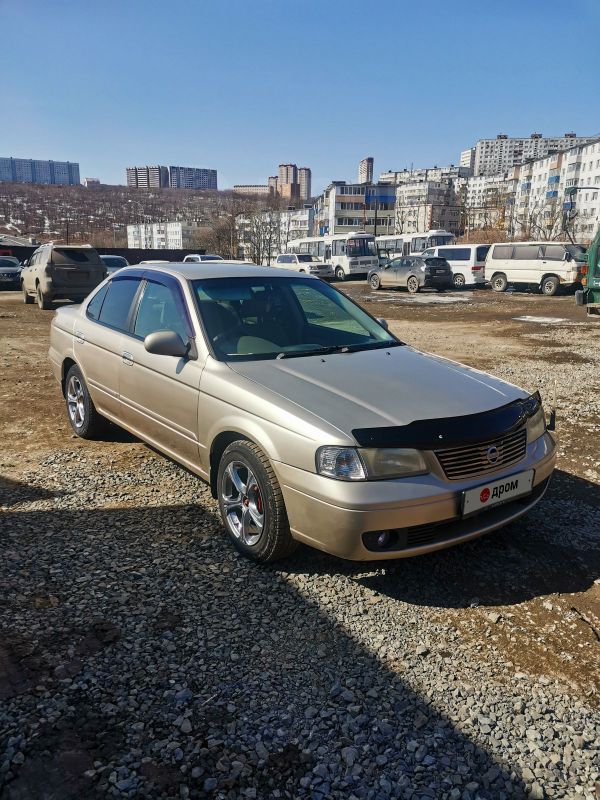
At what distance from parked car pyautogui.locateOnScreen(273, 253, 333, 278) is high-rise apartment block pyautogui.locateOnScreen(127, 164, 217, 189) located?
166179 mm

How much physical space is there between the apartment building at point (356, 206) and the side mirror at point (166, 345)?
326 feet

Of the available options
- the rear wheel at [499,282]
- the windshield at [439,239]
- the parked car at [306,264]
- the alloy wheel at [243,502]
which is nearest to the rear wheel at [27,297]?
the parked car at [306,264]

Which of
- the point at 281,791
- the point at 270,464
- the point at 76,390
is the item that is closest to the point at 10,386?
the point at 76,390

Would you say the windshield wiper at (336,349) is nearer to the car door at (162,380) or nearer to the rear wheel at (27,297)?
the car door at (162,380)

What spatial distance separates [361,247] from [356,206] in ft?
243

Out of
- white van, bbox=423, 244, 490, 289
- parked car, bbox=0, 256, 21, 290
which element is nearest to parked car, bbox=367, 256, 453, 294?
white van, bbox=423, 244, 490, 289

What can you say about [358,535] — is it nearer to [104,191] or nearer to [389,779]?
[389,779]

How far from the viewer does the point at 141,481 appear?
463cm

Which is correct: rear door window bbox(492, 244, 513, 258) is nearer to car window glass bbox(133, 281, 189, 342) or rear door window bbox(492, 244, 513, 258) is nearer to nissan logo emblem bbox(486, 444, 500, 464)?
car window glass bbox(133, 281, 189, 342)

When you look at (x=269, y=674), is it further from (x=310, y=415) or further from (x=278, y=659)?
(x=310, y=415)

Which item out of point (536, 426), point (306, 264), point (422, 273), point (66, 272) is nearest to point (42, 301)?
point (66, 272)

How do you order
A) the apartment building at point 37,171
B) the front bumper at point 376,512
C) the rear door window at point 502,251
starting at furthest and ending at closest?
1. the apartment building at point 37,171
2. the rear door window at point 502,251
3. the front bumper at point 376,512

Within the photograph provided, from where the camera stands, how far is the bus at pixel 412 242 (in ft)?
123

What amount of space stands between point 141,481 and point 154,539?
3.25ft
